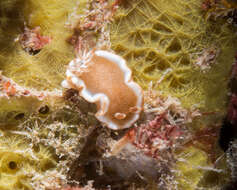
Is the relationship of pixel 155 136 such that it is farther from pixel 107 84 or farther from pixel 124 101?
pixel 107 84

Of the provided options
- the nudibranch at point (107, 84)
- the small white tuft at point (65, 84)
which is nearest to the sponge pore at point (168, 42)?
the nudibranch at point (107, 84)

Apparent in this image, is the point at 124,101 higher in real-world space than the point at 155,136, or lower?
higher

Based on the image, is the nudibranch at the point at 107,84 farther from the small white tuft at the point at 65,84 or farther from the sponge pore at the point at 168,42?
the sponge pore at the point at 168,42

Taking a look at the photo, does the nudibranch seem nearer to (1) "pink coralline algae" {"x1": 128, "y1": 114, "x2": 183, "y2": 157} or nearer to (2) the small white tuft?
(2) the small white tuft

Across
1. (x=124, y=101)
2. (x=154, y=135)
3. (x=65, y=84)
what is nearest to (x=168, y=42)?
(x=124, y=101)

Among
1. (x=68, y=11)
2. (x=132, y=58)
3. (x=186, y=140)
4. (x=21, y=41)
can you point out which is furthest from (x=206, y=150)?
(x=21, y=41)

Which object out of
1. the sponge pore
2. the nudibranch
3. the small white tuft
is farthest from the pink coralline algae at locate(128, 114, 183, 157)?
the small white tuft
